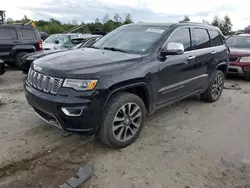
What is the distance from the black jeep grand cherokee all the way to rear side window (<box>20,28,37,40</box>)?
642 cm

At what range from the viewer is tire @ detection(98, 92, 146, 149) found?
3117mm

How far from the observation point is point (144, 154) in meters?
3.31

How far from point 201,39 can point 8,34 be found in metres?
7.60

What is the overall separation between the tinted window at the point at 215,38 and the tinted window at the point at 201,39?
0.22 m

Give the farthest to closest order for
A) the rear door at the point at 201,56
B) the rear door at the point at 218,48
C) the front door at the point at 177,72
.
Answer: the rear door at the point at 218,48 → the rear door at the point at 201,56 → the front door at the point at 177,72

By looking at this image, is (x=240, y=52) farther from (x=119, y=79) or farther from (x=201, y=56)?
(x=119, y=79)

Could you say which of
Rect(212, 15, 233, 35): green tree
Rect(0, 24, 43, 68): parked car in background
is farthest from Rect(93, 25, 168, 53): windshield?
Rect(212, 15, 233, 35): green tree

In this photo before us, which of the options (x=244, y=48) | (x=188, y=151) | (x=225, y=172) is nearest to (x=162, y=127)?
(x=188, y=151)

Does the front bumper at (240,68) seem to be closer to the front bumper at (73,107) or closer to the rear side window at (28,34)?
the front bumper at (73,107)

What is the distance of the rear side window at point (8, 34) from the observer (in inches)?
363

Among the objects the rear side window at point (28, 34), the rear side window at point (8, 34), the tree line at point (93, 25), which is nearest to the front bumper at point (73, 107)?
the rear side window at point (8, 34)

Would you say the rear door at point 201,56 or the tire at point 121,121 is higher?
the rear door at point 201,56

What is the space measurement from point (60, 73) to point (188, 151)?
80.5 inches

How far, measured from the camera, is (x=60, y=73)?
2.94 meters
